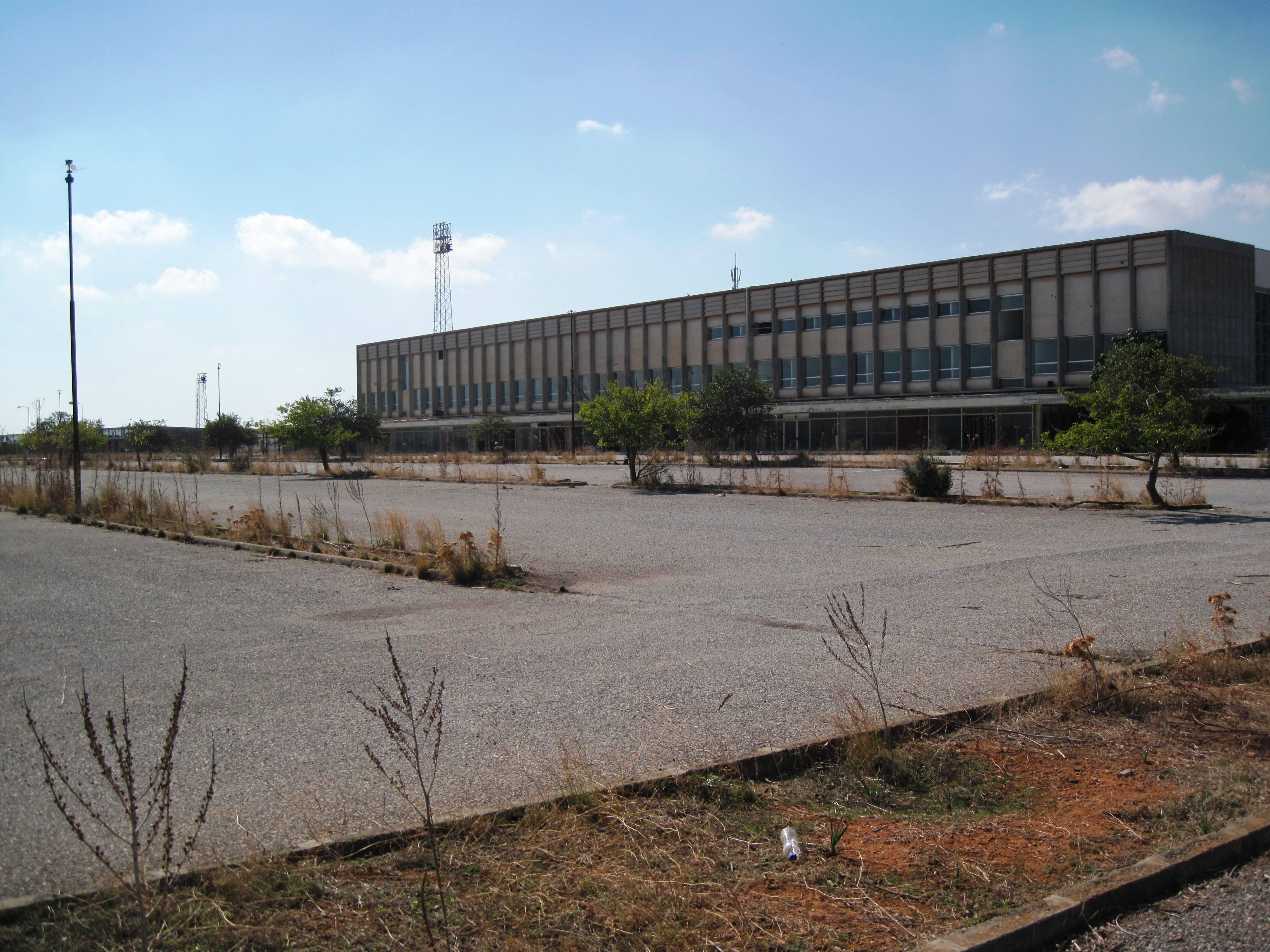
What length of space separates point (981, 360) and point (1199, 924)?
55416mm

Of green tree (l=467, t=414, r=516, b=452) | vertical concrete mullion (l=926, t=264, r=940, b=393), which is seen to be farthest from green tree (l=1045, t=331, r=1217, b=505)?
green tree (l=467, t=414, r=516, b=452)

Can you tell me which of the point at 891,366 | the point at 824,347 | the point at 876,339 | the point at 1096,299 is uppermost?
the point at 1096,299

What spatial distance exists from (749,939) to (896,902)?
0.64m

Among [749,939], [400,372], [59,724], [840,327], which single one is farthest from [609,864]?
[400,372]

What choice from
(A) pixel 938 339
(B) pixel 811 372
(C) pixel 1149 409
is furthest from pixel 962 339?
(C) pixel 1149 409

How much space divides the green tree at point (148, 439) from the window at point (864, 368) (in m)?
45.5

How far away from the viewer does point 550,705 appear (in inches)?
231

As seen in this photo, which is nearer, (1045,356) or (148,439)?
(1045,356)

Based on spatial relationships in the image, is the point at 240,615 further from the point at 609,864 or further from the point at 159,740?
the point at 609,864

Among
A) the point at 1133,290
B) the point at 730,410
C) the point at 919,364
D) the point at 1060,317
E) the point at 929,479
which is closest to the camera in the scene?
the point at 929,479

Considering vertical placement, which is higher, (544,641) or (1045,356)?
(1045,356)

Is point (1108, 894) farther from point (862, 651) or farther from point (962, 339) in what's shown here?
point (962, 339)

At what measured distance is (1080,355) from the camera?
51.5 meters

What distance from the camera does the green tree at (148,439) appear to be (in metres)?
67.8
